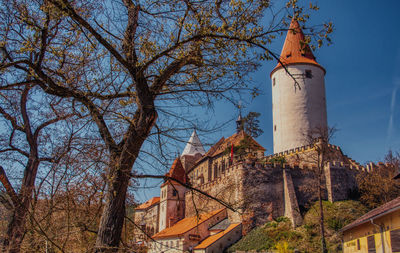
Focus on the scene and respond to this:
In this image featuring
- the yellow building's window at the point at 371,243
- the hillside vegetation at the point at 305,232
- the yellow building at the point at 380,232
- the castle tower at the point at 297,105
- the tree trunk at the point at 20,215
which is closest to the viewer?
the tree trunk at the point at 20,215

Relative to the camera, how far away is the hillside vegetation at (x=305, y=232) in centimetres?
2308

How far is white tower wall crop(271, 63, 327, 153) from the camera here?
35.4m

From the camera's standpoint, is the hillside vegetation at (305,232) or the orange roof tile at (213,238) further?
the orange roof tile at (213,238)

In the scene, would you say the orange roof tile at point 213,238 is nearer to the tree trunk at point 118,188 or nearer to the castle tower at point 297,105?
the castle tower at point 297,105

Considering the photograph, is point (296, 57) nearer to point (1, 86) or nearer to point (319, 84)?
point (319, 84)

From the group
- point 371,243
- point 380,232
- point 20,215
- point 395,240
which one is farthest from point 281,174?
point 20,215

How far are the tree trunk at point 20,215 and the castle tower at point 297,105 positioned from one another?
28.7m

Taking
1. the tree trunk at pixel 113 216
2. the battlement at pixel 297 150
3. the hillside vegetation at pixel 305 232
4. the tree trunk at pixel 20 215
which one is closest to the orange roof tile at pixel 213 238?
the hillside vegetation at pixel 305 232

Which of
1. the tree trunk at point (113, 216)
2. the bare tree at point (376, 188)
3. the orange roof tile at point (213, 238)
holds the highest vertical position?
the bare tree at point (376, 188)

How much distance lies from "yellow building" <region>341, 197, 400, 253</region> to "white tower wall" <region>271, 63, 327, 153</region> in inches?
693

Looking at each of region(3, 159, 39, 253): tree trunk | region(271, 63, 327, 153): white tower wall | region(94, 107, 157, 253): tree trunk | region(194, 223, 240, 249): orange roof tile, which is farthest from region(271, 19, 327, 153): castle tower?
region(94, 107, 157, 253): tree trunk

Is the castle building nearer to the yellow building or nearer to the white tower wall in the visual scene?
the white tower wall

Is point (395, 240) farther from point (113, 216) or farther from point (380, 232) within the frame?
point (113, 216)

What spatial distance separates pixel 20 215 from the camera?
23.9 ft
